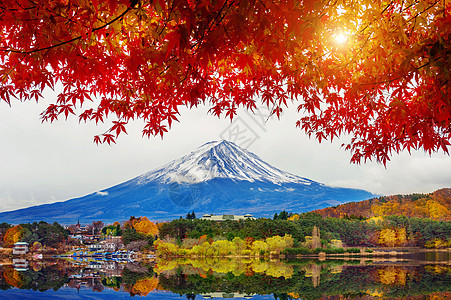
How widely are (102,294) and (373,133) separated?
9.32 m

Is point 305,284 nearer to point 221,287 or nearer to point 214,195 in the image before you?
point 221,287

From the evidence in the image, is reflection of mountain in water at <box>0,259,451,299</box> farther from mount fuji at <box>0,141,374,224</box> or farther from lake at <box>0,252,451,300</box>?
mount fuji at <box>0,141,374,224</box>

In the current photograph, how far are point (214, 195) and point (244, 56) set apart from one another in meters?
79.2

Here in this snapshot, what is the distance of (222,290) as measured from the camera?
1073 cm

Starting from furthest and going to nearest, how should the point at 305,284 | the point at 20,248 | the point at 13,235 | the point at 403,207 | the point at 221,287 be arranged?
1. the point at 403,207
2. the point at 13,235
3. the point at 20,248
4. the point at 305,284
5. the point at 221,287

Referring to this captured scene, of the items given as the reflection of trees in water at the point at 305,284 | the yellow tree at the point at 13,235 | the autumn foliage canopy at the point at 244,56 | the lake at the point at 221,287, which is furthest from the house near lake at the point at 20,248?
the autumn foliage canopy at the point at 244,56

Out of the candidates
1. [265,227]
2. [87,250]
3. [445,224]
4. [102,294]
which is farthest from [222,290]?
[445,224]

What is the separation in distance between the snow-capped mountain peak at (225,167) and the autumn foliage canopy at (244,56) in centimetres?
5604

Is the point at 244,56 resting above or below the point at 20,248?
above

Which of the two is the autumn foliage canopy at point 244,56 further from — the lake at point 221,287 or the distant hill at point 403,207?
the distant hill at point 403,207

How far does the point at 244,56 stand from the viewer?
9.46ft

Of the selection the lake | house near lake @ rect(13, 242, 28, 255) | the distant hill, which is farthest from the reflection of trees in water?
the distant hill

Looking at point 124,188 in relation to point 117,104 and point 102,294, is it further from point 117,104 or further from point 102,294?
point 117,104

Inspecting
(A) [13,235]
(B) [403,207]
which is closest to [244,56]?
(A) [13,235]
